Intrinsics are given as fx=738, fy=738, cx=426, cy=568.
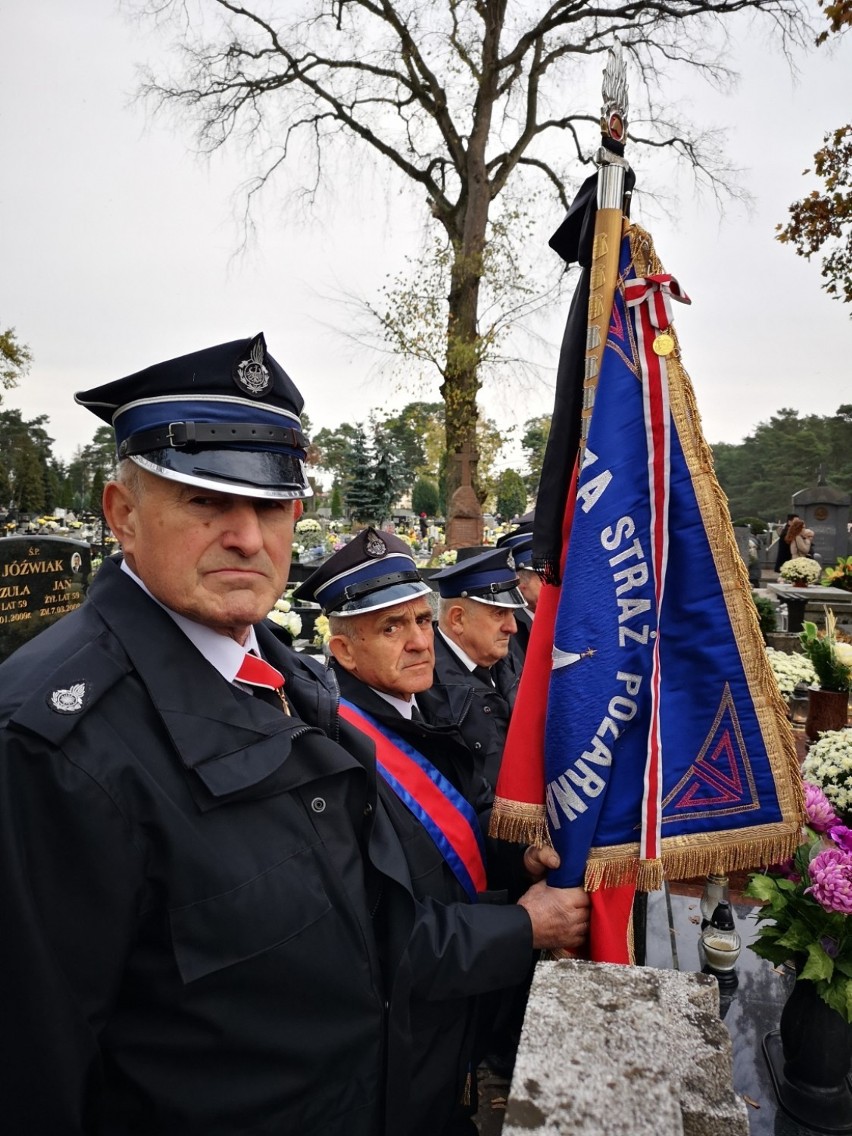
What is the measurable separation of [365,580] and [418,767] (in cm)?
71

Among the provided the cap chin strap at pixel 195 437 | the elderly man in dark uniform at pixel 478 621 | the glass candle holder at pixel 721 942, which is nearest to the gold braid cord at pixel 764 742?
the glass candle holder at pixel 721 942

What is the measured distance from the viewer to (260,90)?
18.4 metres

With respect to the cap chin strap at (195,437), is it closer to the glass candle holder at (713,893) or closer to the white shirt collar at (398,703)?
the white shirt collar at (398,703)

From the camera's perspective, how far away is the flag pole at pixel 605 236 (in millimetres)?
2205

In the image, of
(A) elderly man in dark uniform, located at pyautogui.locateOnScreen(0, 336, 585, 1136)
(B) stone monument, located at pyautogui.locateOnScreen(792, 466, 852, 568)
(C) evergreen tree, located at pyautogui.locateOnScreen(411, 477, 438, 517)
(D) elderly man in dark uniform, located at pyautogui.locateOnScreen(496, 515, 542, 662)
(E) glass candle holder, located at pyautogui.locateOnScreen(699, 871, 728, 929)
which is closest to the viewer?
(A) elderly man in dark uniform, located at pyautogui.locateOnScreen(0, 336, 585, 1136)

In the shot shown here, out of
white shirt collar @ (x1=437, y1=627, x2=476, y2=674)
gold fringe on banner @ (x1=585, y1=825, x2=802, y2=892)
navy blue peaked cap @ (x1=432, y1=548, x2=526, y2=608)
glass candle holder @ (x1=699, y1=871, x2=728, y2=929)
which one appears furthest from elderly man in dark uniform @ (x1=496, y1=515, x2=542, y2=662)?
gold fringe on banner @ (x1=585, y1=825, x2=802, y2=892)

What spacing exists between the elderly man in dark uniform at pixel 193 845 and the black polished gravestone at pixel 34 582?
20.7 feet

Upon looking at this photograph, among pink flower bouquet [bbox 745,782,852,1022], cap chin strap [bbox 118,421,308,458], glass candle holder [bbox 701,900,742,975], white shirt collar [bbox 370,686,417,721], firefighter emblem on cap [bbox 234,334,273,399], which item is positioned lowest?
glass candle holder [bbox 701,900,742,975]

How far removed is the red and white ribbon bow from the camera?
2168mm

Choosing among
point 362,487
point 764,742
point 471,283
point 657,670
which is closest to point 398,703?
point 657,670

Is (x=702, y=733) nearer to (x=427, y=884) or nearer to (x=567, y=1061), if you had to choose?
(x=427, y=884)

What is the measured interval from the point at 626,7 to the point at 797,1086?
69.4ft

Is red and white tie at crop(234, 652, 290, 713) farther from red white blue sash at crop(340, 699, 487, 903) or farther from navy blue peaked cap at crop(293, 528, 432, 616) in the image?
navy blue peaked cap at crop(293, 528, 432, 616)

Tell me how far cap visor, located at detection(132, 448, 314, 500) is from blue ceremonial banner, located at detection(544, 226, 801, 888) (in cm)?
98
